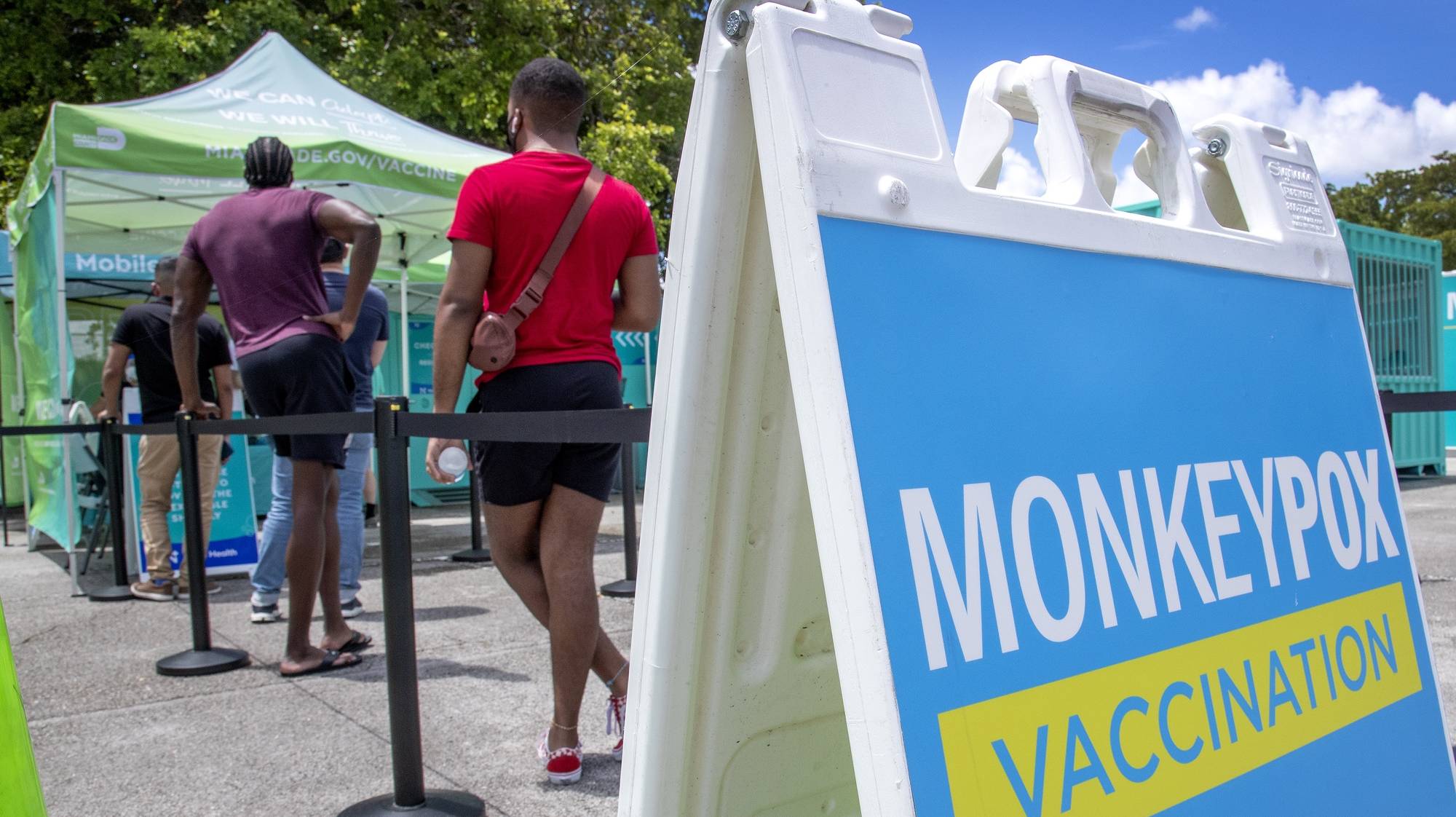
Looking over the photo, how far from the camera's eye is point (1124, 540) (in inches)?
52.1

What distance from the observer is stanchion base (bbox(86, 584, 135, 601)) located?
18.4ft

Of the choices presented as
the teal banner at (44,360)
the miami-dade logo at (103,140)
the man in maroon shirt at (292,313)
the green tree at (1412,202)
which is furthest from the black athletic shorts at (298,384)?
the green tree at (1412,202)

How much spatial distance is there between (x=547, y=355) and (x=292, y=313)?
145 centimetres

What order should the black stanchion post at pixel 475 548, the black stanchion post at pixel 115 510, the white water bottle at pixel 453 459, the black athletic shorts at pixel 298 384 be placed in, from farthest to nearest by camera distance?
the black stanchion post at pixel 475 548 < the black stanchion post at pixel 115 510 < the black athletic shorts at pixel 298 384 < the white water bottle at pixel 453 459

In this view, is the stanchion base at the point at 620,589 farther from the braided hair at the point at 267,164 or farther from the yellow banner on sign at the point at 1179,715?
the yellow banner on sign at the point at 1179,715

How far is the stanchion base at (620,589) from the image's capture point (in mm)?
5219

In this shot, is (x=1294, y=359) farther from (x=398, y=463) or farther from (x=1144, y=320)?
(x=398, y=463)

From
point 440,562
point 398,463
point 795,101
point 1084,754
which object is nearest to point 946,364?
point 795,101

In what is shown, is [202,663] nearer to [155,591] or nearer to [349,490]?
[349,490]

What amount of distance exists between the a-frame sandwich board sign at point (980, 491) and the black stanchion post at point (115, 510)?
4.13m

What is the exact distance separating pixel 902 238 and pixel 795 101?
0.61 ft

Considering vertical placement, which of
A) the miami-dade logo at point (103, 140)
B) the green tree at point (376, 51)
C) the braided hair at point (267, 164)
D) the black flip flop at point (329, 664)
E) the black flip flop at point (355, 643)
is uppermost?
the green tree at point (376, 51)

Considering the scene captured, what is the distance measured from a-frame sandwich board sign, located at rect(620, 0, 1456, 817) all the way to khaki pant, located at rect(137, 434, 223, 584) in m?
4.99

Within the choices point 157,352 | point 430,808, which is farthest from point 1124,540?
point 157,352
